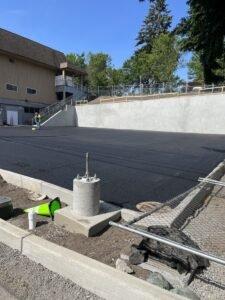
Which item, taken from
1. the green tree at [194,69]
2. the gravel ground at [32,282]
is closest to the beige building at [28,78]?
the green tree at [194,69]

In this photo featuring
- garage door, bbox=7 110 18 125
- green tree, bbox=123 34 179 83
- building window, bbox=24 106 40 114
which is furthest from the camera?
green tree, bbox=123 34 179 83

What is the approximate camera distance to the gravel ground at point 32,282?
12.0 feet

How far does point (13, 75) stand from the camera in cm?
3728

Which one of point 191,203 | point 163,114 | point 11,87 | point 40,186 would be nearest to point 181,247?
point 191,203

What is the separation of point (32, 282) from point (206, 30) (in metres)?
8.87

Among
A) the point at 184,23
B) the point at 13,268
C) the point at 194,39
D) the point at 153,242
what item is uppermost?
the point at 184,23

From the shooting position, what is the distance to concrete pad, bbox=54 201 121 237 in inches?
195

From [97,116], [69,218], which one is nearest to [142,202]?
[69,218]

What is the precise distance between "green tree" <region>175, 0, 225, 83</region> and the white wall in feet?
59.4

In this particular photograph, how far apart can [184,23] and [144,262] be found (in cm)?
964

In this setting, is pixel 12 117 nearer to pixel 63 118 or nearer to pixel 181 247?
pixel 63 118

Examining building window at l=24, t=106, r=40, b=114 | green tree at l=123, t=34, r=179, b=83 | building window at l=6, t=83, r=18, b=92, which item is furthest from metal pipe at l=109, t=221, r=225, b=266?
green tree at l=123, t=34, r=179, b=83

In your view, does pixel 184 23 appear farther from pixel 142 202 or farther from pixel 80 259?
pixel 80 259

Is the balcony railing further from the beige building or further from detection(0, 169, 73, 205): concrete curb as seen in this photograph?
detection(0, 169, 73, 205): concrete curb
